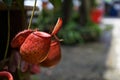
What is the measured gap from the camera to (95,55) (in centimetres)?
618

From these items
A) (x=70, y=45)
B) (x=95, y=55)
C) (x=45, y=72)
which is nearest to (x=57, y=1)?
(x=45, y=72)

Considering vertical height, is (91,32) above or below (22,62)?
below

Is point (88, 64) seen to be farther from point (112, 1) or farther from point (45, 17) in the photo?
point (112, 1)

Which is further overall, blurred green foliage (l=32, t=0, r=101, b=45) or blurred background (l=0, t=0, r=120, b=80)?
blurred green foliage (l=32, t=0, r=101, b=45)

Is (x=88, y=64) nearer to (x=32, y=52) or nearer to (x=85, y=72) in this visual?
(x=85, y=72)

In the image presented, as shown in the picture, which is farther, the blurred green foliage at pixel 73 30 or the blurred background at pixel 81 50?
the blurred green foliage at pixel 73 30

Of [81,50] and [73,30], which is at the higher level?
[73,30]

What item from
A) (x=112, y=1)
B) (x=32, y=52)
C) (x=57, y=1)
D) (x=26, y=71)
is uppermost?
(x=57, y=1)

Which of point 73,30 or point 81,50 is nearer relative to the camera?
point 81,50

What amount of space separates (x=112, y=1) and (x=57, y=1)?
65.8 feet

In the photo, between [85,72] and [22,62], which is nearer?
[22,62]

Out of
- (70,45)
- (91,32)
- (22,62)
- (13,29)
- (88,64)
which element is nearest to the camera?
(22,62)

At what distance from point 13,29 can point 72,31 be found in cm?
671

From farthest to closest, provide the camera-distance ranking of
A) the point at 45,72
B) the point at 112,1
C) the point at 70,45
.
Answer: the point at 112,1
the point at 70,45
the point at 45,72
